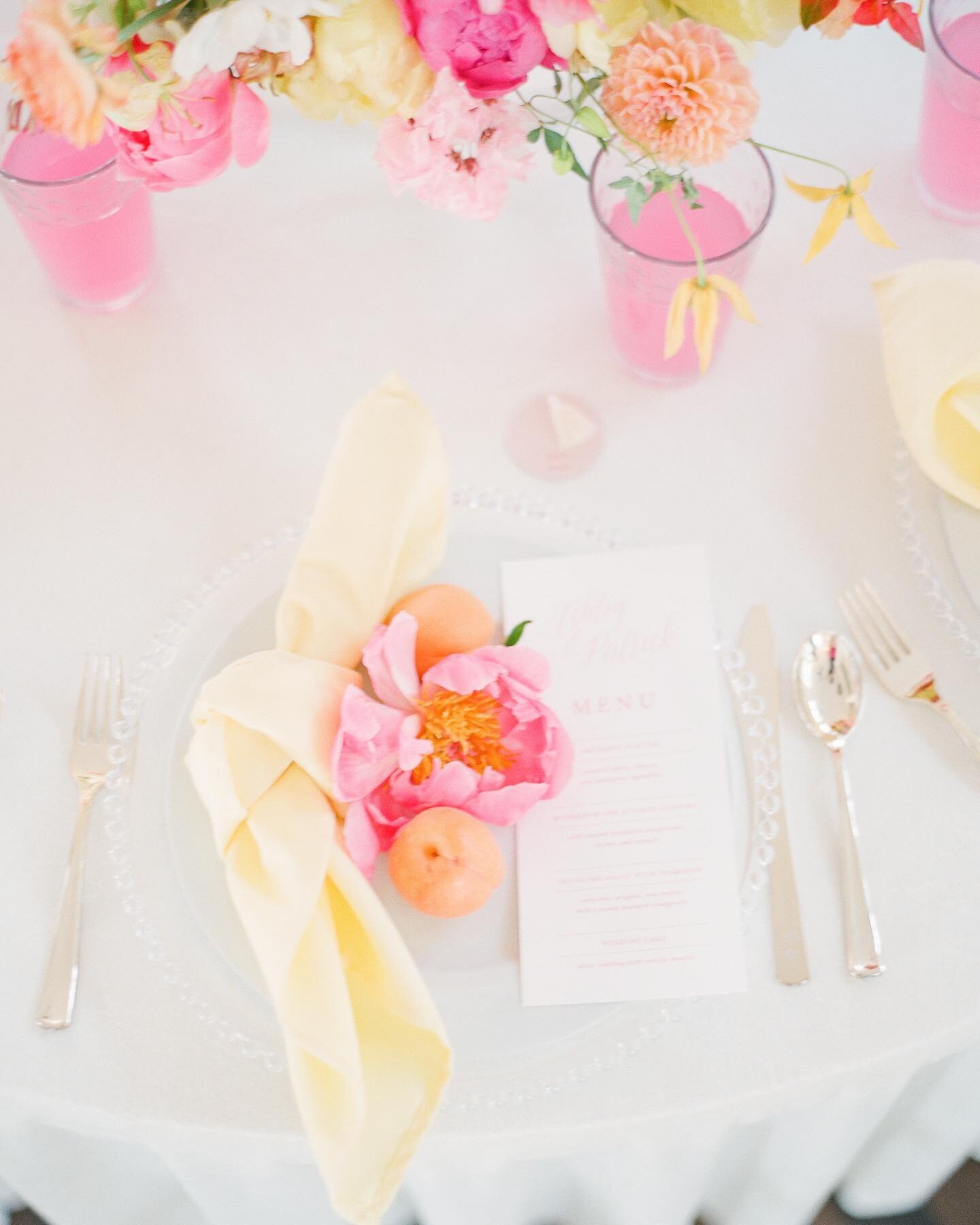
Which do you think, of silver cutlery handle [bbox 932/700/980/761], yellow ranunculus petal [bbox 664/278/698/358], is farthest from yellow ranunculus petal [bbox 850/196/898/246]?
silver cutlery handle [bbox 932/700/980/761]

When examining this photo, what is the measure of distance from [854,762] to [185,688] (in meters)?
0.48

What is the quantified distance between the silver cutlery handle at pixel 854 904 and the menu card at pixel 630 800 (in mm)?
76

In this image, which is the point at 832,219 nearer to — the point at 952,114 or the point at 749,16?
the point at 749,16

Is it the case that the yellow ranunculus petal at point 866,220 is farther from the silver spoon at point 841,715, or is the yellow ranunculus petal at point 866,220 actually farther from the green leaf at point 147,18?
the green leaf at point 147,18

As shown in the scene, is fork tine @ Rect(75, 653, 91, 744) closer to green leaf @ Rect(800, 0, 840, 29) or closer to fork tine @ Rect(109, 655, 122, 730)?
fork tine @ Rect(109, 655, 122, 730)

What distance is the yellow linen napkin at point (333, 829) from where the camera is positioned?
0.60 m

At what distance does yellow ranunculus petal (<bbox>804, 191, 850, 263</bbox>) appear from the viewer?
67 centimetres

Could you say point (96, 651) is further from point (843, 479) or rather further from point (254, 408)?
point (843, 479)

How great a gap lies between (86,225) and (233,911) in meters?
0.56

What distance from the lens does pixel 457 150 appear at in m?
0.64

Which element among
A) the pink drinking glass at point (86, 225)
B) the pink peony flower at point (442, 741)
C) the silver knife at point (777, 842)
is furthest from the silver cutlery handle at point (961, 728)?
the pink drinking glass at point (86, 225)

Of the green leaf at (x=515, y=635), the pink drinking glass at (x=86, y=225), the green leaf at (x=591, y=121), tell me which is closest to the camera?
the green leaf at (x=591, y=121)

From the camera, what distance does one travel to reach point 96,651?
2.65 feet

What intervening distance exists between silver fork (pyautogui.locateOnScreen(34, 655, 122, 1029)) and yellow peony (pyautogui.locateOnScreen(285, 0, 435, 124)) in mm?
415
